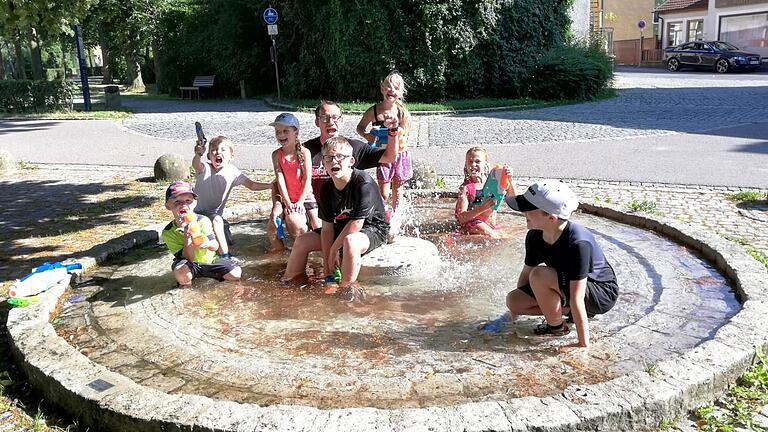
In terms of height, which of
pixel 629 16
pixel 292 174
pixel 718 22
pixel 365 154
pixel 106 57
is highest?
pixel 629 16

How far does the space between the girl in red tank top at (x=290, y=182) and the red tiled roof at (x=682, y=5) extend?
44374 millimetres

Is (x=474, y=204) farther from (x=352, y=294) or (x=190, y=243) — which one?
(x=190, y=243)

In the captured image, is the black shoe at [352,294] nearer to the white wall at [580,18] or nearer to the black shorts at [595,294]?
the black shorts at [595,294]

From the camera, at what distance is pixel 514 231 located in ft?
22.2

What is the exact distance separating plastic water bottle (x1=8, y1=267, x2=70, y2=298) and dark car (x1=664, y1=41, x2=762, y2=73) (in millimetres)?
36249

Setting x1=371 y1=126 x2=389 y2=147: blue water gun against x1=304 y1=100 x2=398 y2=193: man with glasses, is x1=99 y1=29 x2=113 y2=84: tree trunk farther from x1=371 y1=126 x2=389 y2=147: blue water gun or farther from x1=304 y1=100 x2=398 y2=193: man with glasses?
x1=304 y1=100 x2=398 y2=193: man with glasses

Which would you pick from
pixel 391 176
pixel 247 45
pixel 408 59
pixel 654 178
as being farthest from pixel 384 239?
pixel 247 45

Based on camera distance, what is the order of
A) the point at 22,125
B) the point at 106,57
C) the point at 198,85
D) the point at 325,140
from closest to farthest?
1. the point at 325,140
2. the point at 22,125
3. the point at 198,85
4. the point at 106,57

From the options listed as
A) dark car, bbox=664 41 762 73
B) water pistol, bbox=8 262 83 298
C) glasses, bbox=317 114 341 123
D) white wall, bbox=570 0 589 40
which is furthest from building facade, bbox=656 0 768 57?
water pistol, bbox=8 262 83 298

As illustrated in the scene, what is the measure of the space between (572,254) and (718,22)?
4404 centimetres

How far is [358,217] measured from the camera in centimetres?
510

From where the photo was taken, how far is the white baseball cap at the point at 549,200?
12.2ft

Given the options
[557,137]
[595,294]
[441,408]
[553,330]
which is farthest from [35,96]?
[441,408]

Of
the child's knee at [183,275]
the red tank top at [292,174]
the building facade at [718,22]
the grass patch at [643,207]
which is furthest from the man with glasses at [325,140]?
the building facade at [718,22]
